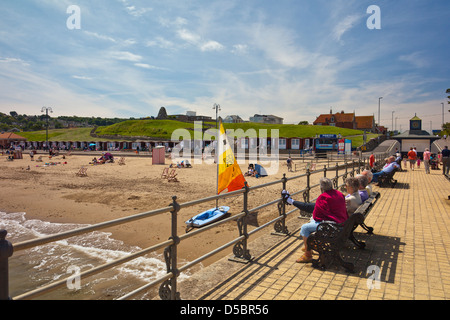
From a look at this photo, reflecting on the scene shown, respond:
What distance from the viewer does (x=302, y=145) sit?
51.5 m

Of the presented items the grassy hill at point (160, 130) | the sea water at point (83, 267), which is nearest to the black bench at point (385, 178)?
the sea water at point (83, 267)

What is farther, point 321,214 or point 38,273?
point 38,273

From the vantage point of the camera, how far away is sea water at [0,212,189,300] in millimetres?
7080

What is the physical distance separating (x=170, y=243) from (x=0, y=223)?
1429 cm

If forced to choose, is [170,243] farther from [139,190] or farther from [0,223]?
[139,190]

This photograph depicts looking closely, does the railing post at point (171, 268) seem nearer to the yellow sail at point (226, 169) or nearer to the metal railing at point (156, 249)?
the metal railing at point (156, 249)

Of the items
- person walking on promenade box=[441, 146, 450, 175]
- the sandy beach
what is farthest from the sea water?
person walking on promenade box=[441, 146, 450, 175]

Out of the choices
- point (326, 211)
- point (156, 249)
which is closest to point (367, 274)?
point (326, 211)

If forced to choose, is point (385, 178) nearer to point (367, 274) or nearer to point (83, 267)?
point (367, 274)

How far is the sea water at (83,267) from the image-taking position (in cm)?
708

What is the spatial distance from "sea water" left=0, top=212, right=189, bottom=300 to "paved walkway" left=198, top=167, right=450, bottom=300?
3.44m

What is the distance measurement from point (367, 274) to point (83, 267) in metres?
7.73

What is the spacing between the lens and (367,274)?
434 centimetres
